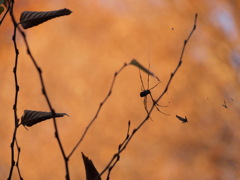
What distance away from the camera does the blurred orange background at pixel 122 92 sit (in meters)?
0.93

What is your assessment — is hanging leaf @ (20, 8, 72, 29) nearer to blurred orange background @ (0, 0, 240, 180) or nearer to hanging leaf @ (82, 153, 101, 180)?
hanging leaf @ (82, 153, 101, 180)

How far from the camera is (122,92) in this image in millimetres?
972

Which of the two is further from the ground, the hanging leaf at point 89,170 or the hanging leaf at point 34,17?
the hanging leaf at point 34,17

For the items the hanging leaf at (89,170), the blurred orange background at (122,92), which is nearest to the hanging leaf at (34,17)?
the hanging leaf at (89,170)

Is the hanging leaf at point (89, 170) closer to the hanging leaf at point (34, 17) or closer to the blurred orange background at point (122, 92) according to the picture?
the hanging leaf at point (34, 17)

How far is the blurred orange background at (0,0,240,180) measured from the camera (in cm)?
93

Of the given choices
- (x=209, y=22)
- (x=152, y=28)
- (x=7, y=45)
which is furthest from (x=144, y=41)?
(x=7, y=45)

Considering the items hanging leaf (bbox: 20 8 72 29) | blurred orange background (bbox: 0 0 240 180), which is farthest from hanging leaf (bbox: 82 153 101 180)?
blurred orange background (bbox: 0 0 240 180)

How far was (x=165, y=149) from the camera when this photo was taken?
0.96m

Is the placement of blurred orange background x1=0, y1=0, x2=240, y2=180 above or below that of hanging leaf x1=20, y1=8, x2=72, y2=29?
below

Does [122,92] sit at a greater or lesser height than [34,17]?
lesser

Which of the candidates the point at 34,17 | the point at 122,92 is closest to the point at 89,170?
the point at 34,17

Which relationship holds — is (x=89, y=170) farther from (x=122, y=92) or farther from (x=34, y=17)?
(x=122, y=92)

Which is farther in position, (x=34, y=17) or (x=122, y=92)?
(x=122, y=92)
